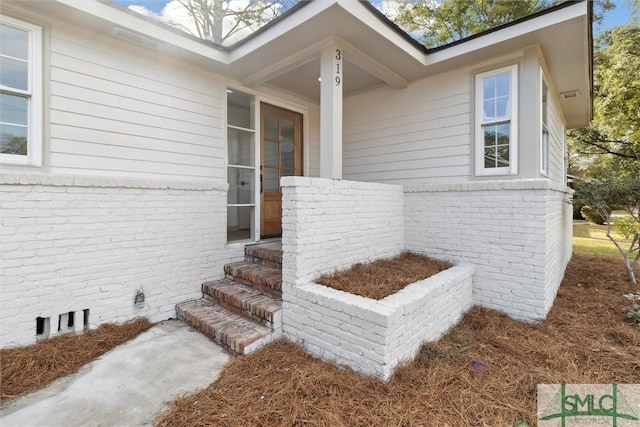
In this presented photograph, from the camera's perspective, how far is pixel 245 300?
335 centimetres

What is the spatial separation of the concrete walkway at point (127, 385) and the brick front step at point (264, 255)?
123 cm

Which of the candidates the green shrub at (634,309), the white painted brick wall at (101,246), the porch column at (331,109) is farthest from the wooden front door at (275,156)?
the green shrub at (634,309)

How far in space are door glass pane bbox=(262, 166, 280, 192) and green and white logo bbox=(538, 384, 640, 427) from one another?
13.9 ft

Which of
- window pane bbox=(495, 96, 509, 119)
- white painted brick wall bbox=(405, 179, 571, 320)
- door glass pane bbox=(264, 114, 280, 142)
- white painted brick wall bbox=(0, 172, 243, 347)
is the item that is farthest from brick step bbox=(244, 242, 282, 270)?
window pane bbox=(495, 96, 509, 119)

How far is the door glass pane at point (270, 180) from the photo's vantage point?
5.03 metres

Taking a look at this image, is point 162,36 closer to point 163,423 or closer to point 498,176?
point 163,423

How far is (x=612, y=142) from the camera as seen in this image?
1316 cm

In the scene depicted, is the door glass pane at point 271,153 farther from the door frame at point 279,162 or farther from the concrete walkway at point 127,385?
the concrete walkway at point 127,385

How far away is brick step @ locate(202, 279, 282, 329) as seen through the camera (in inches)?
121

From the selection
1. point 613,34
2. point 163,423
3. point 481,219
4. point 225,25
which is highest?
point 613,34

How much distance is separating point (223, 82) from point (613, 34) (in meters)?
14.6

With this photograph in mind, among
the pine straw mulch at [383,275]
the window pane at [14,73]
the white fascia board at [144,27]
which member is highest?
A: the white fascia board at [144,27]

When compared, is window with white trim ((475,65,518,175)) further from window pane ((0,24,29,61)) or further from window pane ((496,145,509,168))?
window pane ((0,24,29,61))

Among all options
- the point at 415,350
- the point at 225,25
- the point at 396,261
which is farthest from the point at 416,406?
the point at 225,25
